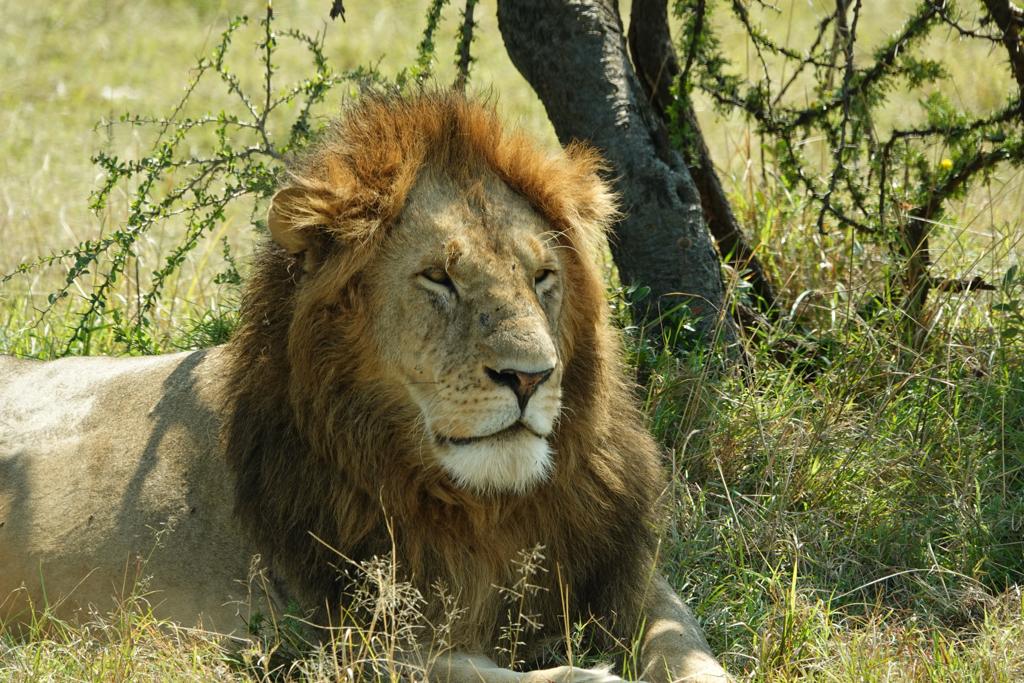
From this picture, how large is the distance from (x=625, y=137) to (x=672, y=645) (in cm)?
213

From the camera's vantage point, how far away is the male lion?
10.3 ft

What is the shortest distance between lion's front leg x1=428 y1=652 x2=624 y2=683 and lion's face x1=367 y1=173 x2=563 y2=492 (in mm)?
431

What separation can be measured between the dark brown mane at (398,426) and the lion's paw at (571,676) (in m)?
0.36

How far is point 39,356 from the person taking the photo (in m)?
5.57

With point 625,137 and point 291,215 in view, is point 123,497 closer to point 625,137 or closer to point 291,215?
point 291,215

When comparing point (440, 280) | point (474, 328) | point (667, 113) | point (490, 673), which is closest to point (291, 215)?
point (440, 280)

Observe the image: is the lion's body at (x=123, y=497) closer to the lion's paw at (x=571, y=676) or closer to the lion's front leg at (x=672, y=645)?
the lion's paw at (x=571, y=676)

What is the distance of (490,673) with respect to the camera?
3.12 meters

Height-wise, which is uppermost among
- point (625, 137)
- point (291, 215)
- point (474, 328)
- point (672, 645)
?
point (625, 137)

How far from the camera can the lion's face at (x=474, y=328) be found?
3.02 metres

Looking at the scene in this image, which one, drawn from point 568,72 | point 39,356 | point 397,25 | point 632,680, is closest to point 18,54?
point 397,25

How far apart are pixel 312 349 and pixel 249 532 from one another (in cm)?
59

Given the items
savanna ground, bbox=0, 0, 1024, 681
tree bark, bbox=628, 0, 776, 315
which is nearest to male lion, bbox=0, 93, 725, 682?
savanna ground, bbox=0, 0, 1024, 681

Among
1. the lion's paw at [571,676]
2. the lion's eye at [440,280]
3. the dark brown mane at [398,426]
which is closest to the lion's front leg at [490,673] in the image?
the lion's paw at [571,676]
